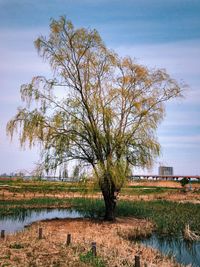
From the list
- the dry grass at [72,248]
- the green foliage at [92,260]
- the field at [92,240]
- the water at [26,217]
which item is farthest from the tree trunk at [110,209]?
the green foliage at [92,260]

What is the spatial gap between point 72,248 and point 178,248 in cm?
587

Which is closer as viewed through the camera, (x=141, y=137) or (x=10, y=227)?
(x=10, y=227)

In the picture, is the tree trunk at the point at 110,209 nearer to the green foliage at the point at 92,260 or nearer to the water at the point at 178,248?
the water at the point at 178,248

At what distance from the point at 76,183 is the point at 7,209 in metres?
9.47

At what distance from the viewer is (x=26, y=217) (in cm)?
2403

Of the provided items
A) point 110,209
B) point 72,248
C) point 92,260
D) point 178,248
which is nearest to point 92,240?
point 72,248

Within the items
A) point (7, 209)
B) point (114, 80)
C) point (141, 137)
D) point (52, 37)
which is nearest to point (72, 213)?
point (7, 209)

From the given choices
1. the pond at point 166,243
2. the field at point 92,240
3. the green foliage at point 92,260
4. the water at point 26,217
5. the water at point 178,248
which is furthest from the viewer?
the water at point 26,217

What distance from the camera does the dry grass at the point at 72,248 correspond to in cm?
1120

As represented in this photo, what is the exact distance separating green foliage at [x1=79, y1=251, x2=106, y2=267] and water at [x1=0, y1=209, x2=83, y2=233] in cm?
762

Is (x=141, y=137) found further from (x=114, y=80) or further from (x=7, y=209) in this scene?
(x=7, y=209)

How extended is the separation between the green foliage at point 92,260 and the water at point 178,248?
3.67 meters

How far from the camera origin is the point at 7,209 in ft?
88.5

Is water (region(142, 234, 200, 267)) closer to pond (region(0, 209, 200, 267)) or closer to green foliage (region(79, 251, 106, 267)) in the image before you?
pond (region(0, 209, 200, 267))
